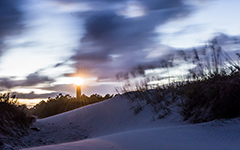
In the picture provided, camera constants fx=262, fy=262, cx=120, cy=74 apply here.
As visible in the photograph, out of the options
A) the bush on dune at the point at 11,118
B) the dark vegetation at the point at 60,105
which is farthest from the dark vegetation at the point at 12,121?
the dark vegetation at the point at 60,105

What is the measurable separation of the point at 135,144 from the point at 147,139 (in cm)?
31

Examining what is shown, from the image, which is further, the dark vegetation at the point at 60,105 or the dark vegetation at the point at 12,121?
the dark vegetation at the point at 60,105

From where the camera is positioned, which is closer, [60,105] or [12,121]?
[12,121]

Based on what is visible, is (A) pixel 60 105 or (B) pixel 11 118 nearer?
(B) pixel 11 118

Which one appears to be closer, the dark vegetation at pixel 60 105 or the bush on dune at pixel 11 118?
the bush on dune at pixel 11 118

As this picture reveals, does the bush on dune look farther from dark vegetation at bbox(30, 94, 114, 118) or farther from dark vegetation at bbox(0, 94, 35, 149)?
dark vegetation at bbox(30, 94, 114, 118)

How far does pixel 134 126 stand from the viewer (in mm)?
7590

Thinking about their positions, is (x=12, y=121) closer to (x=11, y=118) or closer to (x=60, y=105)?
(x=11, y=118)

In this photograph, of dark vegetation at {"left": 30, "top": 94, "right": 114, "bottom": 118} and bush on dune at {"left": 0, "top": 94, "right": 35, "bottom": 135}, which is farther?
dark vegetation at {"left": 30, "top": 94, "right": 114, "bottom": 118}

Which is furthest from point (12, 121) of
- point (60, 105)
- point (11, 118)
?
point (60, 105)

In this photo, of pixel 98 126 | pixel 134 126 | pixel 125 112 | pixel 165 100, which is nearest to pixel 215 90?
pixel 165 100

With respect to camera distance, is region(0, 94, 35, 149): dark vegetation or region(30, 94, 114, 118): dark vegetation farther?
region(30, 94, 114, 118): dark vegetation

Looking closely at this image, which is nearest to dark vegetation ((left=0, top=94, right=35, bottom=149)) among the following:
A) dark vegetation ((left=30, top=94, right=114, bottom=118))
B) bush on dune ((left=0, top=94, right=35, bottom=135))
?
bush on dune ((left=0, top=94, right=35, bottom=135))

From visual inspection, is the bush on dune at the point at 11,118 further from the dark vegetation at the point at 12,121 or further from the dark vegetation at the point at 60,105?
the dark vegetation at the point at 60,105
